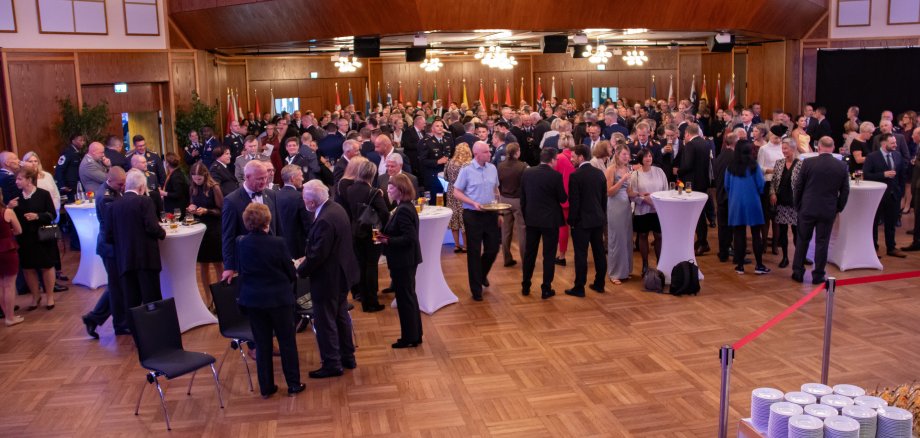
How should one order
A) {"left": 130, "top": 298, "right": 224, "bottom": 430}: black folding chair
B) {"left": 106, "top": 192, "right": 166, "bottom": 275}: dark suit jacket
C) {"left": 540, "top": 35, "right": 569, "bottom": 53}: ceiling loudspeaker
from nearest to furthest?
{"left": 130, "top": 298, "right": 224, "bottom": 430}: black folding chair, {"left": 106, "top": 192, "right": 166, "bottom": 275}: dark suit jacket, {"left": 540, "top": 35, "right": 569, "bottom": 53}: ceiling loudspeaker

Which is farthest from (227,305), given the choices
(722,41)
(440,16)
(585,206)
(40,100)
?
(722,41)

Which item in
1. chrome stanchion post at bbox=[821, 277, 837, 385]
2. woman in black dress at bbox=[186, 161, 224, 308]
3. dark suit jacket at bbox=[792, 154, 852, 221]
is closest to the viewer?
chrome stanchion post at bbox=[821, 277, 837, 385]

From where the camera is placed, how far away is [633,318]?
7.30 m

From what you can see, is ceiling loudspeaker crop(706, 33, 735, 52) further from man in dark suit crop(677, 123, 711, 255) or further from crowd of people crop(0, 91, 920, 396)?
man in dark suit crop(677, 123, 711, 255)

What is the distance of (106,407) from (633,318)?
13.9 ft

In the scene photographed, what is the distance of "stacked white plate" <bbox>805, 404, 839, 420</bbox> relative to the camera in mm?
3459

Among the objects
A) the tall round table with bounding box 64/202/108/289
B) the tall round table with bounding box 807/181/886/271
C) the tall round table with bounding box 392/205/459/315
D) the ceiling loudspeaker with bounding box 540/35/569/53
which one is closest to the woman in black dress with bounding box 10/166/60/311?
the tall round table with bounding box 64/202/108/289

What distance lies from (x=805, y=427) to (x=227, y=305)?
3909mm

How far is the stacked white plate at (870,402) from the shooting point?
11.6 feet

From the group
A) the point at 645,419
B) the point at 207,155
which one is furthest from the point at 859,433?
the point at 207,155

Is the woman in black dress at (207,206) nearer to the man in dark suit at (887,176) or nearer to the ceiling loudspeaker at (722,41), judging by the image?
the man in dark suit at (887,176)

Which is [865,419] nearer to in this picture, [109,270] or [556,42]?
[109,270]

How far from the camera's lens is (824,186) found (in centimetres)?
781

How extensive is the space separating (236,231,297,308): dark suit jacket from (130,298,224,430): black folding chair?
1.67 feet
